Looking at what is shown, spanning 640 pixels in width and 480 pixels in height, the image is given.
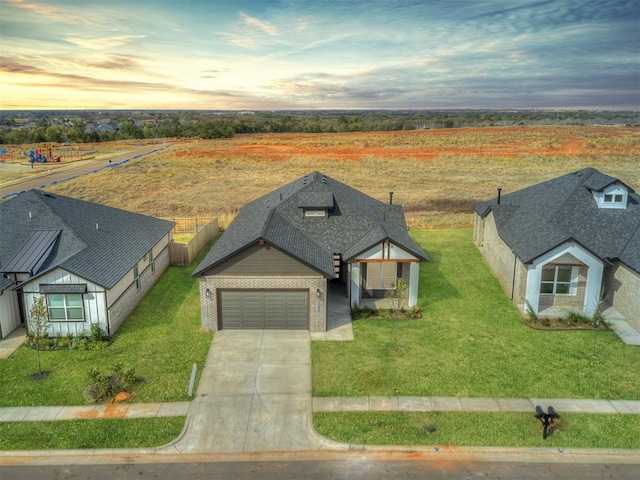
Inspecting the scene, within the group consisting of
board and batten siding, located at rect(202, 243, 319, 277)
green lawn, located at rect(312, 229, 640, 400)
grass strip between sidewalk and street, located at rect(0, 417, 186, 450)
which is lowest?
grass strip between sidewalk and street, located at rect(0, 417, 186, 450)

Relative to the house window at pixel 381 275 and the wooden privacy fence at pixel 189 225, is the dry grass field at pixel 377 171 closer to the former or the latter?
the wooden privacy fence at pixel 189 225

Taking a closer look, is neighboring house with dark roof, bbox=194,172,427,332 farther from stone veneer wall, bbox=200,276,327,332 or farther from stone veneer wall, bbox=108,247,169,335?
stone veneer wall, bbox=108,247,169,335

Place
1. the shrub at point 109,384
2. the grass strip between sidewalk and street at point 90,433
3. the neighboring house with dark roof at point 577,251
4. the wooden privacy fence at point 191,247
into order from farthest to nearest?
1. the wooden privacy fence at point 191,247
2. the neighboring house with dark roof at point 577,251
3. the shrub at point 109,384
4. the grass strip between sidewalk and street at point 90,433

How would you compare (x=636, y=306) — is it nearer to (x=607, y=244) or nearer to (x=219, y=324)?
(x=607, y=244)

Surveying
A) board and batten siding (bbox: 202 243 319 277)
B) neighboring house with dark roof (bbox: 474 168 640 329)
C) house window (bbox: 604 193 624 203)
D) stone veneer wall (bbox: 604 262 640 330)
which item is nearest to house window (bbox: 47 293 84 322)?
board and batten siding (bbox: 202 243 319 277)

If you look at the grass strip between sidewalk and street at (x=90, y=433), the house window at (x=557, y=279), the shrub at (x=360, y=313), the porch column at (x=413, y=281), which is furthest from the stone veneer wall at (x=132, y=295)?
the house window at (x=557, y=279)

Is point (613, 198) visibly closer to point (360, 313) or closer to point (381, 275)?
point (381, 275)

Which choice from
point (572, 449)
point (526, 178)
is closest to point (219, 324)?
point (572, 449)
